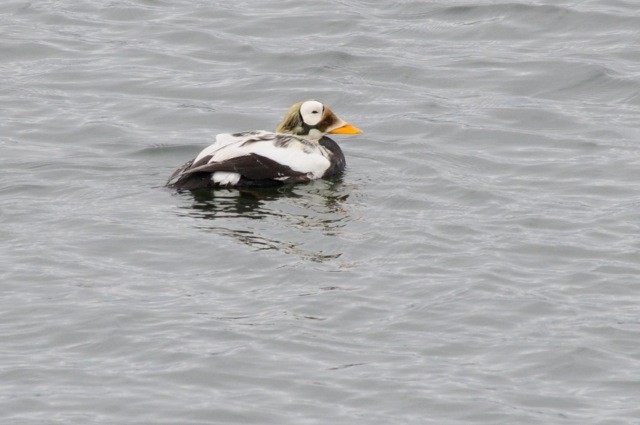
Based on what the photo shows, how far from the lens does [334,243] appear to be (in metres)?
12.8

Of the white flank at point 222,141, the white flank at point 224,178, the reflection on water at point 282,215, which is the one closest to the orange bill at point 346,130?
the reflection on water at point 282,215

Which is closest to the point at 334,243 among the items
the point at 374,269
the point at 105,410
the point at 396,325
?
the point at 374,269

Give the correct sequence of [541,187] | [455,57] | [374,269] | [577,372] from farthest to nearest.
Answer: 1. [455,57]
2. [541,187]
3. [374,269]
4. [577,372]

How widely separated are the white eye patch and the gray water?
55cm

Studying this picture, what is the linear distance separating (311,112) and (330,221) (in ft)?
7.28

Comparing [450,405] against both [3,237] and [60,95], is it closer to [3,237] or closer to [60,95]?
[3,237]

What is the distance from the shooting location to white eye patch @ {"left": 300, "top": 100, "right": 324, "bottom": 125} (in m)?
15.4

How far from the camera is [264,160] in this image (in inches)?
572

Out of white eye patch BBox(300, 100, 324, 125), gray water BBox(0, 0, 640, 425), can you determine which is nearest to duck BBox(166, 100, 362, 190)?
white eye patch BBox(300, 100, 324, 125)

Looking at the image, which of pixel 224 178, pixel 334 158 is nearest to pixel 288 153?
pixel 334 158

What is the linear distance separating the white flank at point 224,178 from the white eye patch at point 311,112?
135 cm

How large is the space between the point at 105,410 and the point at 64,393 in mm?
371

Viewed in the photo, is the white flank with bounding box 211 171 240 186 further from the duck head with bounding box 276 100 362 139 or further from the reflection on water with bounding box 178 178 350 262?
the duck head with bounding box 276 100 362 139

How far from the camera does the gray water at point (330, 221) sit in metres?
10.1
